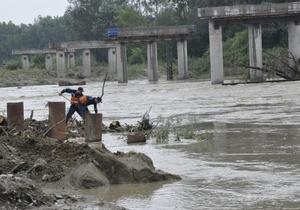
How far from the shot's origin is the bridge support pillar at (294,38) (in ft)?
191

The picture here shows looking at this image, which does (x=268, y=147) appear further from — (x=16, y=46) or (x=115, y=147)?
(x=16, y=46)

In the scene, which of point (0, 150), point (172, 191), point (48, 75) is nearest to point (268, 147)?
point (172, 191)

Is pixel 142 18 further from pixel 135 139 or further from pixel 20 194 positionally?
pixel 20 194

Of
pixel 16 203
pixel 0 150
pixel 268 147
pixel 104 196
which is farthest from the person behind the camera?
pixel 268 147

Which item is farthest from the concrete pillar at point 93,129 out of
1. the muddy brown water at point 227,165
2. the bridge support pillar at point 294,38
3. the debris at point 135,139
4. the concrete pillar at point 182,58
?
the concrete pillar at point 182,58

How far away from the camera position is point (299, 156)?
46.1ft

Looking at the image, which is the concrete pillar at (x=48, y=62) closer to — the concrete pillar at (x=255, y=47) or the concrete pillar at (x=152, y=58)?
the concrete pillar at (x=152, y=58)

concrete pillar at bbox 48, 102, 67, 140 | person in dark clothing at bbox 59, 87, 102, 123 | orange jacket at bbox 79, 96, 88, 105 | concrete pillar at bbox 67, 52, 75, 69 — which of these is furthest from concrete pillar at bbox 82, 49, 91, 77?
concrete pillar at bbox 48, 102, 67, 140

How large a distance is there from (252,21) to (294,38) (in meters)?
3.90

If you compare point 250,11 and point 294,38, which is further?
point 294,38

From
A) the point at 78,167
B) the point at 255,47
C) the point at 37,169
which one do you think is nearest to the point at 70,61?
the point at 255,47

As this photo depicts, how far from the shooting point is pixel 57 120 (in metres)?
18.6

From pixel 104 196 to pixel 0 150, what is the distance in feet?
9.26

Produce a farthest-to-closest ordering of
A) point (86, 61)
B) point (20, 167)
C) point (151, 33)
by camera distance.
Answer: point (86, 61), point (151, 33), point (20, 167)
